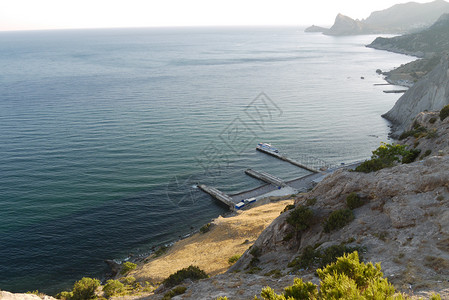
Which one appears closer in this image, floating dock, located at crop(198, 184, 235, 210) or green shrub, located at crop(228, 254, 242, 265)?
green shrub, located at crop(228, 254, 242, 265)

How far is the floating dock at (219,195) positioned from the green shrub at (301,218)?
114 feet

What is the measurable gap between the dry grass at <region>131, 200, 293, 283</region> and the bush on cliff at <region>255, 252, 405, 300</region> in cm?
2177

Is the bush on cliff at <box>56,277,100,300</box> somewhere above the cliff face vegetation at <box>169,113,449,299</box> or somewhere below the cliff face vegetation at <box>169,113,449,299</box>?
below

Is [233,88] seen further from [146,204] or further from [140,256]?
[140,256]

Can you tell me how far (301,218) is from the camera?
101 feet

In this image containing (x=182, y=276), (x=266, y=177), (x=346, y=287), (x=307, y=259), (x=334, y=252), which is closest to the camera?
(x=346, y=287)

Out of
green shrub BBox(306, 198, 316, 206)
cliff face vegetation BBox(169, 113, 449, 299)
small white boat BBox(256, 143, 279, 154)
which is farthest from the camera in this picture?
small white boat BBox(256, 143, 279, 154)

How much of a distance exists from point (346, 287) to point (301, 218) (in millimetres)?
15887

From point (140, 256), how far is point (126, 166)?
31.0 meters

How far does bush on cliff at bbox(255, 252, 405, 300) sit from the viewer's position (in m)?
14.6

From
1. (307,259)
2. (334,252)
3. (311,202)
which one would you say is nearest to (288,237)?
(311,202)

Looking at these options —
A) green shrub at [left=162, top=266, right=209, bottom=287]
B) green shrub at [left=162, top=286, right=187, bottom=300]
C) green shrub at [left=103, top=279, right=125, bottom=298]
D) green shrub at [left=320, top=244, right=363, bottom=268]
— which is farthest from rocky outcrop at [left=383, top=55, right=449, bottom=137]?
green shrub at [left=162, top=286, right=187, bottom=300]

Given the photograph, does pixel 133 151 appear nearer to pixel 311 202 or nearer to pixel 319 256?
pixel 311 202

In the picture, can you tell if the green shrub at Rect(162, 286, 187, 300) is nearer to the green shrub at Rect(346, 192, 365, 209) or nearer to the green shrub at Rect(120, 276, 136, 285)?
the green shrub at Rect(120, 276, 136, 285)
